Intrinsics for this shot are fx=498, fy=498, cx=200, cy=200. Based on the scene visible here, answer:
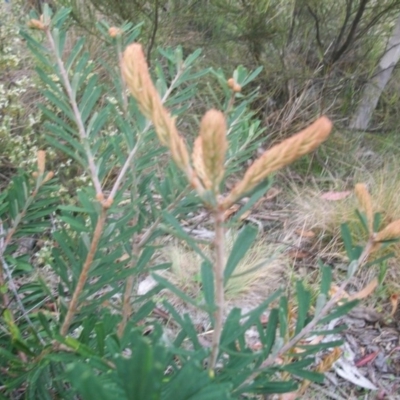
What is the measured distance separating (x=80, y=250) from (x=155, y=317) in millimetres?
877

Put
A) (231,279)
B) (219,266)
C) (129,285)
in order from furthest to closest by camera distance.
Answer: (231,279) < (129,285) < (219,266)

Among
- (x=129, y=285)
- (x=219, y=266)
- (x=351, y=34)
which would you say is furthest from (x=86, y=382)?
(x=351, y=34)

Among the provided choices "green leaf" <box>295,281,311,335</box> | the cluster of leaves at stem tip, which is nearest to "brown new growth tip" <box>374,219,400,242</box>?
the cluster of leaves at stem tip

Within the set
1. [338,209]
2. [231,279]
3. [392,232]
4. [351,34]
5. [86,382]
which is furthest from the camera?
[351,34]

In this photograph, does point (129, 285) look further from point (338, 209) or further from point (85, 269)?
point (338, 209)

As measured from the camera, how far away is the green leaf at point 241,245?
53cm

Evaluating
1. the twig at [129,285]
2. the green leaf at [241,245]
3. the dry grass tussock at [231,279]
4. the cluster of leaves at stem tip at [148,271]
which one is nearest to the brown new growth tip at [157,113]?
the cluster of leaves at stem tip at [148,271]

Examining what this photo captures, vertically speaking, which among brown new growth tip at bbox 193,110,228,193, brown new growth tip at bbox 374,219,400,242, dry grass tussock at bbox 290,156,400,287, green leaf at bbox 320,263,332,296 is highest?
brown new growth tip at bbox 193,110,228,193

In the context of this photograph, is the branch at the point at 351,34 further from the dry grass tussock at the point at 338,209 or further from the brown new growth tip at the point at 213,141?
the brown new growth tip at the point at 213,141

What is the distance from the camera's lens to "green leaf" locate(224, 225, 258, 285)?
533mm

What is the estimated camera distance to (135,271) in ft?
2.57

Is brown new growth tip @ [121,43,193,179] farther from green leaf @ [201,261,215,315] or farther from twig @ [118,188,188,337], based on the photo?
twig @ [118,188,188,337]

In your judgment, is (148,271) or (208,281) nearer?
(208,281)

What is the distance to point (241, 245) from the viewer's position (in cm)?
55
